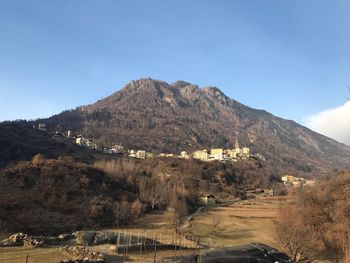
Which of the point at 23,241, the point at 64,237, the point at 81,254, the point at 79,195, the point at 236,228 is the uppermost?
the point at 79,195

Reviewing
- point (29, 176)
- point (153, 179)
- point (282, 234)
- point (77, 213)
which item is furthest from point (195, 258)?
point (153, 179)

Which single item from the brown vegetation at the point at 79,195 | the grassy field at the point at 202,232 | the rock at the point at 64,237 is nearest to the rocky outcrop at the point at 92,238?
the rock at the point at 64,237

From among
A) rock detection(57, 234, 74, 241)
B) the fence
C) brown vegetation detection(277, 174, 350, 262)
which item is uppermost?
brown vegetation detection(277, 174, 350, 262)

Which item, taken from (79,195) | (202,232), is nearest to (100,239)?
(202,232)

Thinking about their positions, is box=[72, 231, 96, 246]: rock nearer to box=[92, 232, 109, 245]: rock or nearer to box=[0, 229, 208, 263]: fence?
box=[92, 232, 109, 245]: rock

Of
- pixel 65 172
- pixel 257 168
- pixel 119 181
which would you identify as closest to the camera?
pixel 65 172

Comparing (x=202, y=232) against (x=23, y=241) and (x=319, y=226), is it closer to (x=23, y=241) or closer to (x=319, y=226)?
(x=319, y=226)

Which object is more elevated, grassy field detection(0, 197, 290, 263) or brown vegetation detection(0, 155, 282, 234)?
brown vegetation detection(0, 155, 282, 234)

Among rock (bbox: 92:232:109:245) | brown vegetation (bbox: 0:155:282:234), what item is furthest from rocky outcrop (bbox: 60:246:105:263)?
brown vegetation (bbox: 0:155:282:234)

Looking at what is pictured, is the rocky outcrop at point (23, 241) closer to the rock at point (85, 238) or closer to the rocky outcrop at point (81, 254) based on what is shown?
the rock at point (85, 238)

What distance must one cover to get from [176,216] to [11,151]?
69.4 meters

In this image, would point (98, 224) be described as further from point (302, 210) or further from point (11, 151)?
point (11, 151)

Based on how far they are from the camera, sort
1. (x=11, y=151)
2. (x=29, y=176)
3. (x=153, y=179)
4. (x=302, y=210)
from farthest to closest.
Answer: (x=11, y=151) → (x=153, y=179) → (x=29, y=176) → (x=302, y=210)

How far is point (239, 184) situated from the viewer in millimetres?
143375
